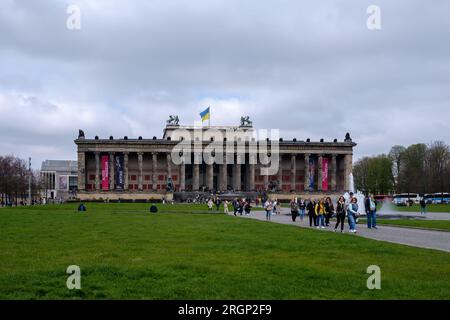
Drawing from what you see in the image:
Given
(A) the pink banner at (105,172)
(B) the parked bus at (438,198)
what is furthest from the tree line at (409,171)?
(A) the pink banner at (105,172)

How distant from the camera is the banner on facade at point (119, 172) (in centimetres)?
12144

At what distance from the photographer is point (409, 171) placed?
138 metres

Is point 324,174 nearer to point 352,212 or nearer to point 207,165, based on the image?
point 207,165

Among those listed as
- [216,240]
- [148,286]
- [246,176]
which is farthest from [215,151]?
[148,286]

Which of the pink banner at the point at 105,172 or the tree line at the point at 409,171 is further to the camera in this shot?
the tree line at the point at 409,171

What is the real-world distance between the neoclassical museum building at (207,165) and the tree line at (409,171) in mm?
15842

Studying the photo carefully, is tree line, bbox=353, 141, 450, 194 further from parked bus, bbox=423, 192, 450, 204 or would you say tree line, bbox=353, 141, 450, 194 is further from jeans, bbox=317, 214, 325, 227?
jeans, bbox=317, 214, 325, 227

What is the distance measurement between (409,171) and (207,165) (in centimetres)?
5426

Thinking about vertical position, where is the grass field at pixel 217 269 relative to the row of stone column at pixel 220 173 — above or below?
below

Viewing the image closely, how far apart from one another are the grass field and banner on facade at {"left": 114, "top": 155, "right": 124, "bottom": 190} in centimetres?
9852

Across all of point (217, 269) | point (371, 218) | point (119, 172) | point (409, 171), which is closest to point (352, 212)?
point (371, 218)

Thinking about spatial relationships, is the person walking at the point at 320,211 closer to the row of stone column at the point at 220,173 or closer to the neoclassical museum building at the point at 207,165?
the neoclassical museum building at the point at 207,165
